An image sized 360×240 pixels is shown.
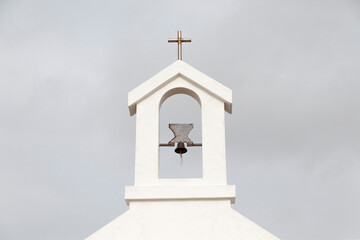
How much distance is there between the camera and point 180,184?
11297mm

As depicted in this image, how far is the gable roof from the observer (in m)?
12.0

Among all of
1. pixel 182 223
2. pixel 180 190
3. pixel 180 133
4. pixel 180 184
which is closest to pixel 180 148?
pixel 180 133

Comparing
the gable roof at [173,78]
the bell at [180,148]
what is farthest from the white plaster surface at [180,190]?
the bell at [180,148]

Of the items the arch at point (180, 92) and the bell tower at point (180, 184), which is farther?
the arch at point (180, 92)

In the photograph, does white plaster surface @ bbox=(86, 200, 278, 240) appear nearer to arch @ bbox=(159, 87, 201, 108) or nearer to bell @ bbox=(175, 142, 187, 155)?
bell @ bbox=(175, 142, 187, 155)

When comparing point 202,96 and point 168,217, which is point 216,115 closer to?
point 202,96

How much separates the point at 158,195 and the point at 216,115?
6.68 ft

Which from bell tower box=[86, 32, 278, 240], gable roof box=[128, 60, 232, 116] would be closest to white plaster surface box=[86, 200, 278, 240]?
bell tower box=[86, 32, 278, 240]

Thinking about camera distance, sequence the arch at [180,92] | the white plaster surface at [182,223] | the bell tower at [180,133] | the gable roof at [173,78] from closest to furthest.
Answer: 1. the white plaster surface at [182,223]
2. the bell tower at [180,133]
3. the gable roof at [173,78]
4. the arch at [180,92]

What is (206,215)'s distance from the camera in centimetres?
1102

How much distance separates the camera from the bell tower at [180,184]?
10.8 metres

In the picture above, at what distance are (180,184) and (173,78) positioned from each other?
2290 millimetres

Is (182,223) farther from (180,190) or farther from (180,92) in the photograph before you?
(180,92)

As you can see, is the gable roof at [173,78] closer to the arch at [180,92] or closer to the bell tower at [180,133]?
the bell tower at [180,133]
